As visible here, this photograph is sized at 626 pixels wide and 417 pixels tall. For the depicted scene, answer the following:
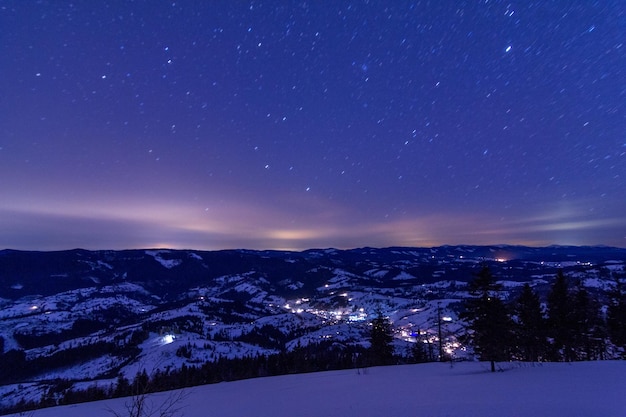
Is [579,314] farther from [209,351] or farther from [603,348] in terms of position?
[209,351]

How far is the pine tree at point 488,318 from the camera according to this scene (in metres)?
17.7

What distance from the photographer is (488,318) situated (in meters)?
18.2

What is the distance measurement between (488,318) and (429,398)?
10.0 meters

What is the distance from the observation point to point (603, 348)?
29141 millimetres

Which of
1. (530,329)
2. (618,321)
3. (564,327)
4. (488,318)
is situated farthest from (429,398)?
(618,321)

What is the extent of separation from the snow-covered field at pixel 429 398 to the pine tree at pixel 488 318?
91.2 inches

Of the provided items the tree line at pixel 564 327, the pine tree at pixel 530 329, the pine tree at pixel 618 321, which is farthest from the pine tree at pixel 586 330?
the pine tree at pixel 530 329

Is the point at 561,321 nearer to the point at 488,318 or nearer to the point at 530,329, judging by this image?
the point at 530,329

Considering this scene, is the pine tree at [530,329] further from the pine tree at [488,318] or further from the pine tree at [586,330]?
the pine tree at [488,318]

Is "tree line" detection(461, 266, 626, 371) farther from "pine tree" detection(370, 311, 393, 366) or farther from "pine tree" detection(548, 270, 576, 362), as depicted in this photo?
"pine tree" detection(370, 311, 393, 366)

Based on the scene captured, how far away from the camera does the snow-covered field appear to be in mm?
8297

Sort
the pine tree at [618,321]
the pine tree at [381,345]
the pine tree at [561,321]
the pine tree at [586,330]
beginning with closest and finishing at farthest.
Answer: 1. the pine tree at [561,321]
2. the pine tree at [586,330]
3. the pine tree at [618,321]
4. the pine tree at [381,345]

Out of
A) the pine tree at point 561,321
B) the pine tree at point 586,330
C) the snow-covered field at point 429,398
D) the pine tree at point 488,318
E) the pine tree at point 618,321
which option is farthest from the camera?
the pine tree at point 618,321

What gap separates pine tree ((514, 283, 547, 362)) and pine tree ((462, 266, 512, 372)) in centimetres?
1127
